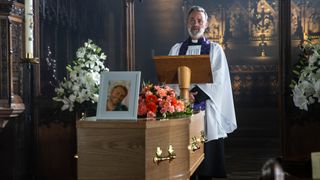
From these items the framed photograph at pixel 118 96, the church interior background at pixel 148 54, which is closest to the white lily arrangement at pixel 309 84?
the church interior background at pixel 148 54

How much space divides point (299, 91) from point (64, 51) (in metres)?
3.87

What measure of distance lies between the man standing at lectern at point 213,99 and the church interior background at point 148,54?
754mm

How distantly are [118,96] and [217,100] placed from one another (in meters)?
2.50

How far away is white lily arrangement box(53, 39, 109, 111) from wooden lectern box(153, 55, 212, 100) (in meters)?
1.55

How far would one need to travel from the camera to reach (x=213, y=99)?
5203 mm

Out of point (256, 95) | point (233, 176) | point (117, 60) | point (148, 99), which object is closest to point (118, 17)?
point (117, 60)

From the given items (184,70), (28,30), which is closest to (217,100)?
(184,70)

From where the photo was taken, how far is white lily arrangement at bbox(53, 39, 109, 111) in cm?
565

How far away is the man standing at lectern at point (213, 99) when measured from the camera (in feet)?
17.0

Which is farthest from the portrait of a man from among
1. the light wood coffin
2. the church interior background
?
the church interior background

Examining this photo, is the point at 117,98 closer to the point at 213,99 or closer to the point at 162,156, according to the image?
the point at 162,156

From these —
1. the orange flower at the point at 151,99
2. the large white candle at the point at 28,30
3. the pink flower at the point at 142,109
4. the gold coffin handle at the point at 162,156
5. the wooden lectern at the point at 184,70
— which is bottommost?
the gold coffin handle at the point at 162,156

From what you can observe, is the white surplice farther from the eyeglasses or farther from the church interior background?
the church interior background

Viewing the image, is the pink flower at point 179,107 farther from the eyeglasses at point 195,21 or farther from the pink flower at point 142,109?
the eyeglasses at point 195,21
